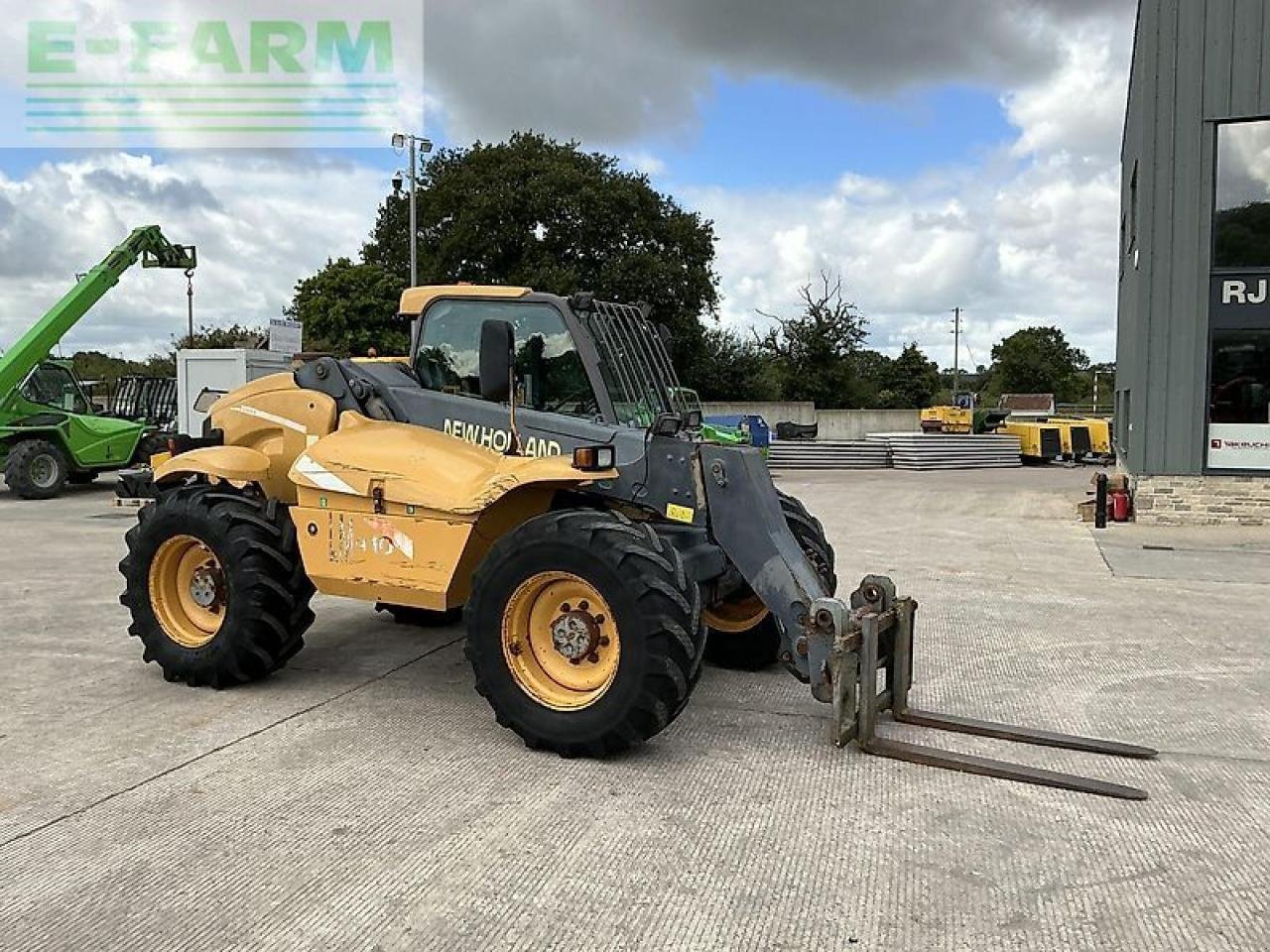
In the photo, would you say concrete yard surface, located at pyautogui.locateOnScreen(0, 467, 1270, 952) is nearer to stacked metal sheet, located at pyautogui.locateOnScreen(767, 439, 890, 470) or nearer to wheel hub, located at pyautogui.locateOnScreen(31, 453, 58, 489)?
wheel hub, located at pyautogui.locateOnScreen(31, 453, 58, 489)

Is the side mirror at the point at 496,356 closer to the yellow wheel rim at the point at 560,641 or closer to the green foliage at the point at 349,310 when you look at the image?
the yellow wheel rim at the point at 560,641

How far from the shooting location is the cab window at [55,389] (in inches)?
727

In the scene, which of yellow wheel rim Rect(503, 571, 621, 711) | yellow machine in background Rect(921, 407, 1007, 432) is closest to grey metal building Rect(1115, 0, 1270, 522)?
yellow wheel rim Rect(503, 571, 621, 711)

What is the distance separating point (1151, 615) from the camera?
8.73 m

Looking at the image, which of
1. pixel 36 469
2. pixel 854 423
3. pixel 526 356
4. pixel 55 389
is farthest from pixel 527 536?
pixel 854 423

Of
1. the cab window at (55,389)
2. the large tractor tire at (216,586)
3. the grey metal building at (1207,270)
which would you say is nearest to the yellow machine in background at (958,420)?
the grey metal building at (1207,270)

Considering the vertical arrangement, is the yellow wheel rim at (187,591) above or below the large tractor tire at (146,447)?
below

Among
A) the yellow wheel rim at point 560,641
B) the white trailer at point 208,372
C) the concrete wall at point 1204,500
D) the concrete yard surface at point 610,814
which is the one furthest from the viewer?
the white trailer at point 208,372

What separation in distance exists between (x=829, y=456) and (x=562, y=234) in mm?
14488

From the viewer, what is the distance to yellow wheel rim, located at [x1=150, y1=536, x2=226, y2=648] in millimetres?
6426

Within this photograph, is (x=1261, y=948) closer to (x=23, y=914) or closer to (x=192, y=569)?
(x=23, y=914)

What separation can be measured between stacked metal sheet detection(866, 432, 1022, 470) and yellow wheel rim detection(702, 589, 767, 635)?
22.2m

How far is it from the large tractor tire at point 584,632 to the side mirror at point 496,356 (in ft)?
2.65

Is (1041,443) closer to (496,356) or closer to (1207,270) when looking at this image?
(1207,270)
